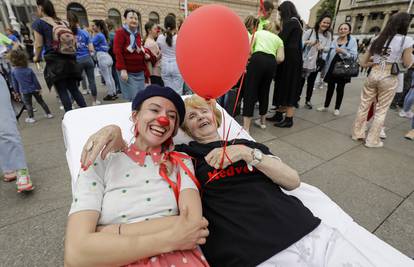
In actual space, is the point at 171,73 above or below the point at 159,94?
below

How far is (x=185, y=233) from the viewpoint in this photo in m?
1.01

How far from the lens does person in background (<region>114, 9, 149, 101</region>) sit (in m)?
3.81

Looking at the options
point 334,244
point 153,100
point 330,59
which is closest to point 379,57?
point 330,59

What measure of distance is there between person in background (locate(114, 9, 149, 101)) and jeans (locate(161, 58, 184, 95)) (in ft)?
1.64

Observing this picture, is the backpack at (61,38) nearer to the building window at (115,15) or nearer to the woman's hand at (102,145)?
the woman's hand at (102,145)

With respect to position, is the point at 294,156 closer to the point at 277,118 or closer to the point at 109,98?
the point at 277,118

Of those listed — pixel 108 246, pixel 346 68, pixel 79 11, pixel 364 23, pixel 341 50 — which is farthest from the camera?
pixel 364 23

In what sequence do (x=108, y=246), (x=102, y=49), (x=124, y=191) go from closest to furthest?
(x=108, y=246)
(x=124, y=191)
(x=102, y=49)

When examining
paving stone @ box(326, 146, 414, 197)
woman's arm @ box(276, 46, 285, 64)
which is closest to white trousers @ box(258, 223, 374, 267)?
paving stone @ box(326, 146, 414, 197)

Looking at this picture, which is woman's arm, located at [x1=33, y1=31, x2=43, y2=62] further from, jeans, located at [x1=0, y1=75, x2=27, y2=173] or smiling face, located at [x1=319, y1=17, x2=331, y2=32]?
smiling face, located at [x1=319, y1=17, x2=331, y2=32]

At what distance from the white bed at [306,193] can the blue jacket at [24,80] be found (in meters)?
3.30

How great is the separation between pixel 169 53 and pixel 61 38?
193cm

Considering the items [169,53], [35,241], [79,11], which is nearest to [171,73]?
[169,53]

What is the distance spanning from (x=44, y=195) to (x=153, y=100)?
6.78ft
